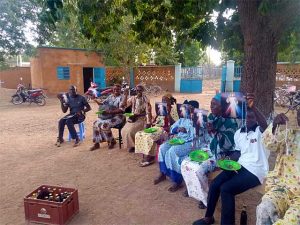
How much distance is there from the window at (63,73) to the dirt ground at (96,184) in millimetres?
10724

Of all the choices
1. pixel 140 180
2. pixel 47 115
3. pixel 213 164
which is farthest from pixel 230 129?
pixel 47 115

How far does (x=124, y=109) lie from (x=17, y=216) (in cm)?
313

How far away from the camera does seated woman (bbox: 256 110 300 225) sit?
101 inches

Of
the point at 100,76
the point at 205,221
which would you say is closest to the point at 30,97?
the point at 100,76

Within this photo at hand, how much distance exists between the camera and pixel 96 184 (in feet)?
15.2

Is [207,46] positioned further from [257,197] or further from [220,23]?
[257,197]

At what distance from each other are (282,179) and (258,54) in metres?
2.34

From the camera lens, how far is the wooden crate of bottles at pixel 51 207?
3.40 metres

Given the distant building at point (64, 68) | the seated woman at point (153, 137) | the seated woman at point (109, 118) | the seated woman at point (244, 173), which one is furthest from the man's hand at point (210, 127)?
the distant building at point (64, 68)

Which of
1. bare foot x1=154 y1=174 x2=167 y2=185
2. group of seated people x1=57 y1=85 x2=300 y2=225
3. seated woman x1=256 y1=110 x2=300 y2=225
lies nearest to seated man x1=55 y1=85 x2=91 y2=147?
group of seated people x1=57 y1=85 x2=300 y2=225

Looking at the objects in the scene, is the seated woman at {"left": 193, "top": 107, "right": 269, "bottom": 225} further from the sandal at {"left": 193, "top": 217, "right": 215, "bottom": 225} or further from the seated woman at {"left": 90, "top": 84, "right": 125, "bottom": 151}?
the seated woman at {"left": 90, "top": 84, "right": 125, "bottom": 151}

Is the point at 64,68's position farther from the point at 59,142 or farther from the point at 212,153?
the point at 212,153

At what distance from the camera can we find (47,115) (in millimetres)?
11836

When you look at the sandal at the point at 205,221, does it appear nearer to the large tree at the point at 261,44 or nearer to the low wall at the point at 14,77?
the large tree at the point at 261,44
